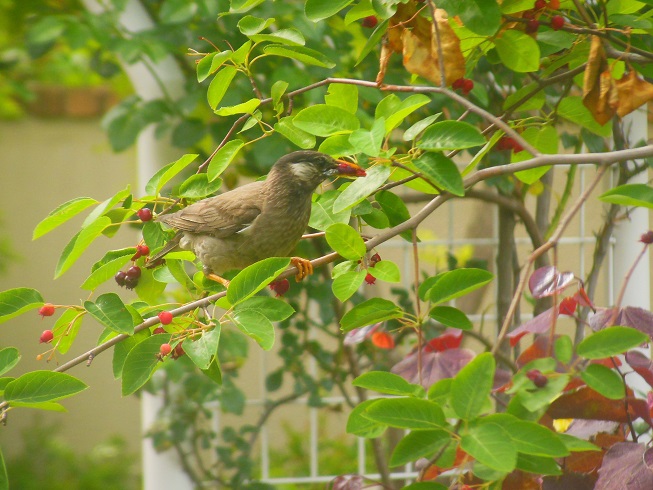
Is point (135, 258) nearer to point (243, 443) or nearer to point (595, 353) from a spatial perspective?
point (595, 353)

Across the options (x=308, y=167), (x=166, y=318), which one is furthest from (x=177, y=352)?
(x=308, y=167)

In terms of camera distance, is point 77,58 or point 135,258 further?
point 77,58

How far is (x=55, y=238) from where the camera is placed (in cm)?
629

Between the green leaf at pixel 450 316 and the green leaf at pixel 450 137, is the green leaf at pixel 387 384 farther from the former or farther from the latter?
the green leaf at pixel 450 137

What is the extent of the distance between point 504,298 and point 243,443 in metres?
1.16

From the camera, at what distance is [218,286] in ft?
5.65

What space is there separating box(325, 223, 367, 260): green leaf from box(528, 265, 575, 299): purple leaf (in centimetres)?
33

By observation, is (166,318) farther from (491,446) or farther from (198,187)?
(491,446)

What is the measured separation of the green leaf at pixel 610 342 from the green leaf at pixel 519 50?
614 mm

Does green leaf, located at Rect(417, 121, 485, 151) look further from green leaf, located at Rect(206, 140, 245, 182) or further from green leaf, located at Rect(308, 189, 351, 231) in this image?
green leaf, located at Rect(206, 140, 245, 182)

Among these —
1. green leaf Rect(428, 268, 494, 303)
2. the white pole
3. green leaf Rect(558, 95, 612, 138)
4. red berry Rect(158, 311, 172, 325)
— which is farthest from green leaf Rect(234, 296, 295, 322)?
the white pole

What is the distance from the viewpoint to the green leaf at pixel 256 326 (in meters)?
1.29

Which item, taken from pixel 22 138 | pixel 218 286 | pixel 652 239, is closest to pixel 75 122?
pixel 22 138

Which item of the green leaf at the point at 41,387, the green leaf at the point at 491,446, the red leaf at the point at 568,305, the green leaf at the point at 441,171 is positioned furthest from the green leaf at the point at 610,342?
the green leaf at the point at 41,387
